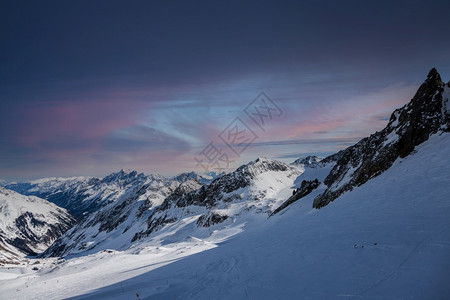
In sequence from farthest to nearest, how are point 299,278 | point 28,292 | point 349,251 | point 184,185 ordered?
point 184,185 < point 28,292 < point 349,251 < point 299,278

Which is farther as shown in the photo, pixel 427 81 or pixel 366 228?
pixel 427 81

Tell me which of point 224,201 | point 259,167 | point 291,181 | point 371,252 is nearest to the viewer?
point 371,252

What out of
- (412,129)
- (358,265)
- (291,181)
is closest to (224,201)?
(291,181)

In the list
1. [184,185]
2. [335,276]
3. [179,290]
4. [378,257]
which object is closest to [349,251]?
[378,257]

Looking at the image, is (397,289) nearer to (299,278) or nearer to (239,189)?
(299,278)

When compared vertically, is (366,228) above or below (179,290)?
above

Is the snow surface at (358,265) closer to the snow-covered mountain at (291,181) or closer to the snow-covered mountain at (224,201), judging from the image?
the snow-covered mountain at (291,181)

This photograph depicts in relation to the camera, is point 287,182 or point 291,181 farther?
point 291,181

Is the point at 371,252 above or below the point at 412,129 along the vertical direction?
below

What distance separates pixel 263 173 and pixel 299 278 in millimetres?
146627

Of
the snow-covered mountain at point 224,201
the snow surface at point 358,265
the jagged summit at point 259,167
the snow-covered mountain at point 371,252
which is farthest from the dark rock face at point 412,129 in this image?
the jagged summit at point 259,167

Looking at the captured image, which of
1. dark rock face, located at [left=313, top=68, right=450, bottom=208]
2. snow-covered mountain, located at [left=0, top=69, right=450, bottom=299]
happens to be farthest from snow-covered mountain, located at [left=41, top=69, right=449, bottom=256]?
snow-covered mountain, located at [left=0, top=69, right=450, bottom=299]

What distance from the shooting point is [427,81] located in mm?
26641

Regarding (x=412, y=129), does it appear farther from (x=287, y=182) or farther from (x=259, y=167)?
(x=287, y=182)
